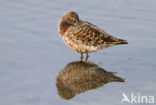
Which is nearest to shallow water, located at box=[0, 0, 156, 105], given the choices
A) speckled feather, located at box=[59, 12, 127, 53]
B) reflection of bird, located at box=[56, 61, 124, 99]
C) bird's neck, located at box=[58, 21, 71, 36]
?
reflection of bird, located at box=[56, 61, 124, 99]

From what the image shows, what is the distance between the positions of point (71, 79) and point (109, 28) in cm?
336

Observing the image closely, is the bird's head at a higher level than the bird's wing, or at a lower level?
higher

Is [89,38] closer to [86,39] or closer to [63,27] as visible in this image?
[86,39]

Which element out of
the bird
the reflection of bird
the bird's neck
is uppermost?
the bird's neck

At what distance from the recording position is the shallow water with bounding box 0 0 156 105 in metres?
8.03

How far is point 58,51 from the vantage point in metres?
10.4

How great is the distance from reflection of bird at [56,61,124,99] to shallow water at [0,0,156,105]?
0.14 meters

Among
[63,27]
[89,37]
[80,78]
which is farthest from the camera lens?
[63,27]

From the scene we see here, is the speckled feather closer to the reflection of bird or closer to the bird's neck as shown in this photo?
the bird's neck

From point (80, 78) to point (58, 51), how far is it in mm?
1712

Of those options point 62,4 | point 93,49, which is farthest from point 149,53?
point 62,4

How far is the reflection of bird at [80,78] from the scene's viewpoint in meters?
8.24

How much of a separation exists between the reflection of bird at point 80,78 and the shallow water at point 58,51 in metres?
0.14

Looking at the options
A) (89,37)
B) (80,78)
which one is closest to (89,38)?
(89,37)
